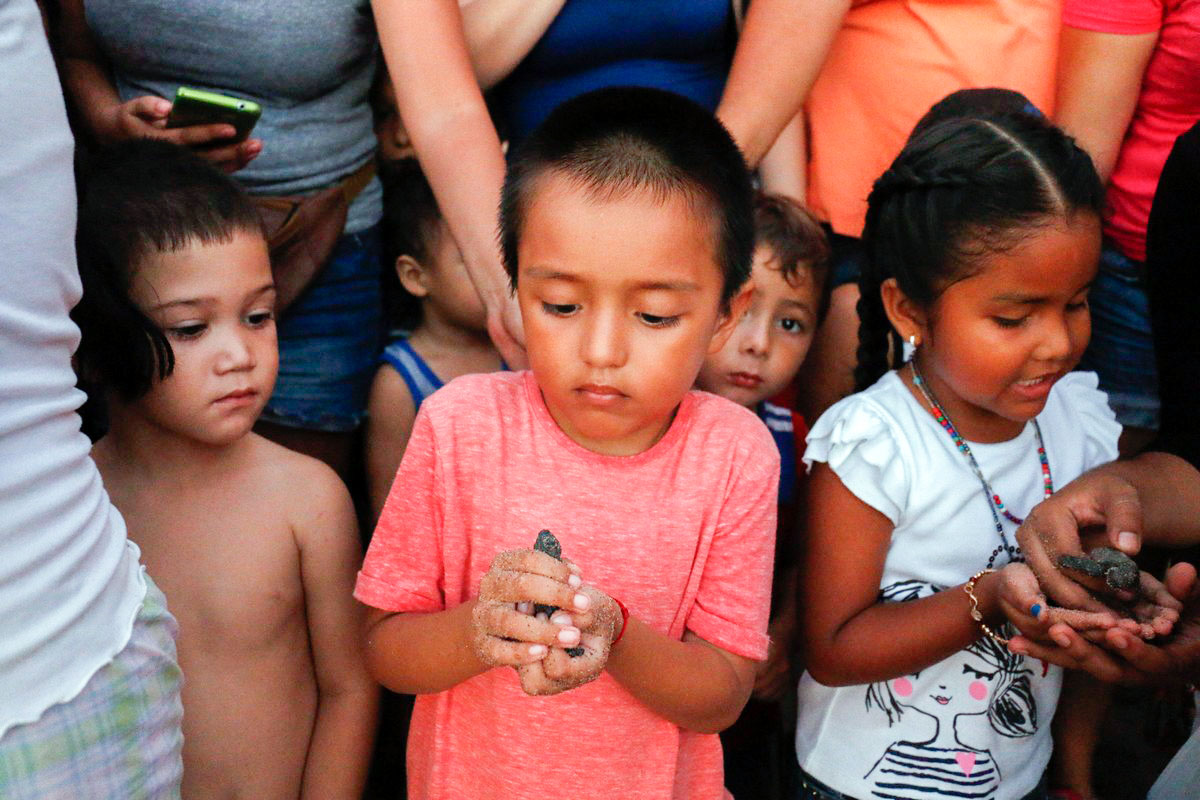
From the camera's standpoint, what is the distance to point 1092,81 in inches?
105

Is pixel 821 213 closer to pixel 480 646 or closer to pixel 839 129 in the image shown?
pixel 839 129

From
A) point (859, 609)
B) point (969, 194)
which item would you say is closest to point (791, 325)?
point (969, 194)

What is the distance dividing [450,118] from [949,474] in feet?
4.09

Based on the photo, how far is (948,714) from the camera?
200 centimetres

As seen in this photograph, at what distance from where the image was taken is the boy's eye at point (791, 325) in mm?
2604

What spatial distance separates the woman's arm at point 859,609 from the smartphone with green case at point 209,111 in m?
1.32

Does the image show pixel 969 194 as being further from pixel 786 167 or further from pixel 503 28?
pixel 503 28

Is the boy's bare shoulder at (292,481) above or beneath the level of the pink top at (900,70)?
beneath

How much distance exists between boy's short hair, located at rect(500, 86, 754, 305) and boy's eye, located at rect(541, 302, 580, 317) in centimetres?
15

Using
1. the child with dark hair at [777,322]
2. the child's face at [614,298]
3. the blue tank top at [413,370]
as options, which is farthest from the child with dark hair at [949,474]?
the blue tank top at [413,370]

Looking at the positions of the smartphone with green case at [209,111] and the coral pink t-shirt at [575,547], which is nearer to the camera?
the coral pink t-shirt at [575,547]

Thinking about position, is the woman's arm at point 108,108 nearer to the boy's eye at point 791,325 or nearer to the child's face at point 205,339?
the child's face at point 205,339

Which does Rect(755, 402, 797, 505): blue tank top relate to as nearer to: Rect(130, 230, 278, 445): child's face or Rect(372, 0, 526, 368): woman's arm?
Rect(372, 0, 526, 368): woman's arm

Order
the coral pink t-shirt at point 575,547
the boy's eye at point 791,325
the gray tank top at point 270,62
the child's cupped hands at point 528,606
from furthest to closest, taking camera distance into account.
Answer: the boy's eye at point 791,325
the gray tank top at point 270,62
the coral pink t-shirt at point 575,547
the child's cupped hands at point 528,606
